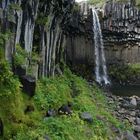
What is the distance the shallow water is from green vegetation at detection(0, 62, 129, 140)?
13.6m

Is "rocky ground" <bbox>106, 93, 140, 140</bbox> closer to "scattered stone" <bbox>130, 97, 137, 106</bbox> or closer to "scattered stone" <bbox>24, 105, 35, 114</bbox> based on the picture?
"scattered stone" <bbox>130, 97, 137, 106</bbox>

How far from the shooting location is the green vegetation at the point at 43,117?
628 inches

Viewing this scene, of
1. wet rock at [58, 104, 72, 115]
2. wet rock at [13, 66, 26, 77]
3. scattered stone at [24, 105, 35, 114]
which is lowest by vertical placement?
wet rock at [58, 104, 72, 115]

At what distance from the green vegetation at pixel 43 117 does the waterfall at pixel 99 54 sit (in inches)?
856

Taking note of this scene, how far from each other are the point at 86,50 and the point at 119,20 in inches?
187

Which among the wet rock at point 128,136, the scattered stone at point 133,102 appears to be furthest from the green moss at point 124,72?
the wet rock at point 128,136

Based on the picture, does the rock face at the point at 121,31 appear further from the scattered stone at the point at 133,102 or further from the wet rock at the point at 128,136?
the wet rock at the point at 128,136

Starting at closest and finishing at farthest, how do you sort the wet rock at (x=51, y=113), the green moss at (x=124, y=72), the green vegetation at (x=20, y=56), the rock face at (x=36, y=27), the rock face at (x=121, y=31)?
the rock face at (x=36, y=27), the green vegetation at (x=20, y=56), the wet rock at (x=51, y=113), the green moss at (x=124, y=72), the rock face at (x=121, y=31)

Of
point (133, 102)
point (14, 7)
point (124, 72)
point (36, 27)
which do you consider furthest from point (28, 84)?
point (124, 72)

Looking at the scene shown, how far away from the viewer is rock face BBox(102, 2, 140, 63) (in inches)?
1822

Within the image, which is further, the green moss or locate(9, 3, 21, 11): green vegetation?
the green moss

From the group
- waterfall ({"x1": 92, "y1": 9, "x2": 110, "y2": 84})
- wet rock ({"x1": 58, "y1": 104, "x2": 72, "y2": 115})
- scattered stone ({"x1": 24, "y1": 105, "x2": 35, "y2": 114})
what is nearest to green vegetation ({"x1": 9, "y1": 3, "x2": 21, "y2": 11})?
scattered stone ({"x1": 24, "y1": 105, "x2": 35, "y2": 114})

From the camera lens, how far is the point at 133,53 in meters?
47.6

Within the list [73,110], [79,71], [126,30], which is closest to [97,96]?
[73,110]
